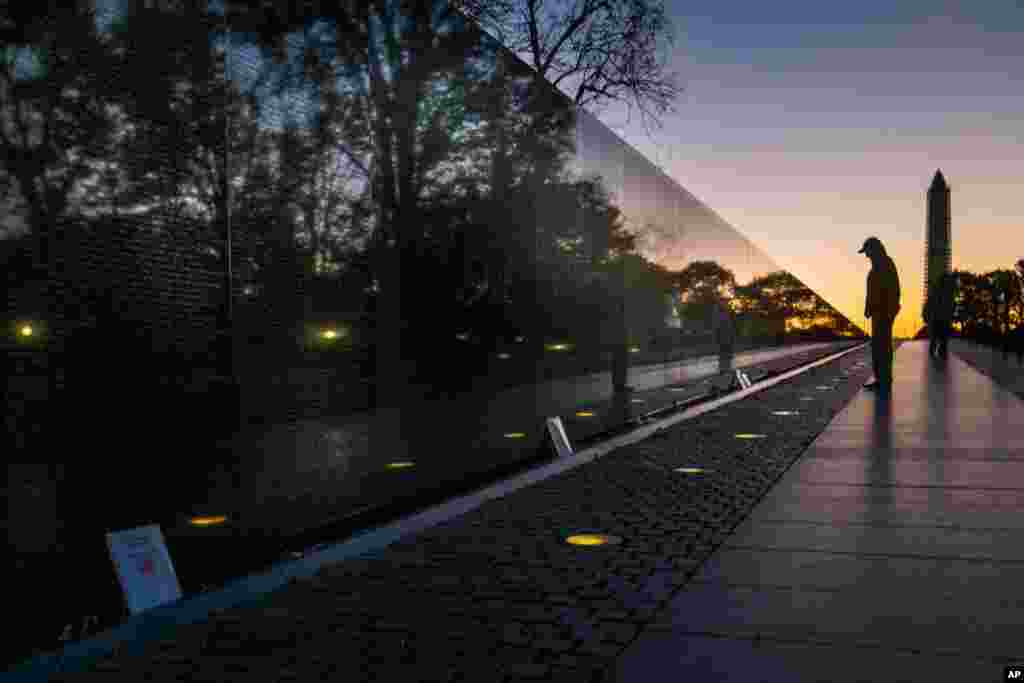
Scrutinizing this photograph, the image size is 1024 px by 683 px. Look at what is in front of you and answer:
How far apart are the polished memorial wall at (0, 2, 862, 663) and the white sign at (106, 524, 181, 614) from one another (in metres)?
0.31

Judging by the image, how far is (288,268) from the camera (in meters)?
8.58

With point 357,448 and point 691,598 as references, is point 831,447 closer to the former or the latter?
point 357,448

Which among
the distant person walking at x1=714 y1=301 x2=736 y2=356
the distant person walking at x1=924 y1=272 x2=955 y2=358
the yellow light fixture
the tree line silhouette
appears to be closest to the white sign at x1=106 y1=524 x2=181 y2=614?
the yellow light fixture

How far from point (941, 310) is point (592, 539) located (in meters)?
23.2

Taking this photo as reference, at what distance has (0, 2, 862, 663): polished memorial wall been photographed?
569cm

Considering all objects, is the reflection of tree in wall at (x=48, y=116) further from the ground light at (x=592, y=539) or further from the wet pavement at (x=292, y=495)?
the ground light at (x=592, y=539)

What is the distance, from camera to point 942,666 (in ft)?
7.55

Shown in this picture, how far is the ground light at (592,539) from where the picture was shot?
12.2 ft

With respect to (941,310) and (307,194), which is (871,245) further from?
(941,310)

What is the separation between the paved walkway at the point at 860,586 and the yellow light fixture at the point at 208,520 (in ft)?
7.25

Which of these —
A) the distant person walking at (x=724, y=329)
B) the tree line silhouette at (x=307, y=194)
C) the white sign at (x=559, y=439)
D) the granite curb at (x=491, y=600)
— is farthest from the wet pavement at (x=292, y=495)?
the distant person walking at (x=724, y=329)

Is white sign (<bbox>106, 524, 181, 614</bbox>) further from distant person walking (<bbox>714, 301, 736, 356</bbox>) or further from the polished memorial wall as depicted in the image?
distant person walking (<bbox>714, 301, 736, 356</bbox>)

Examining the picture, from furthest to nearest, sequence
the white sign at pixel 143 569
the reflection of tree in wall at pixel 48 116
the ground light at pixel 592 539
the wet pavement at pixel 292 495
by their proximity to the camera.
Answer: the reflection of tree in wall at pixel 48 116, the ground light at pixel 592 539, the wet pavement at pixel 292 495, the white sign at pixel 143 569

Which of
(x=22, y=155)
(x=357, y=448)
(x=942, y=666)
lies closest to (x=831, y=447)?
(x=357, y=448)
